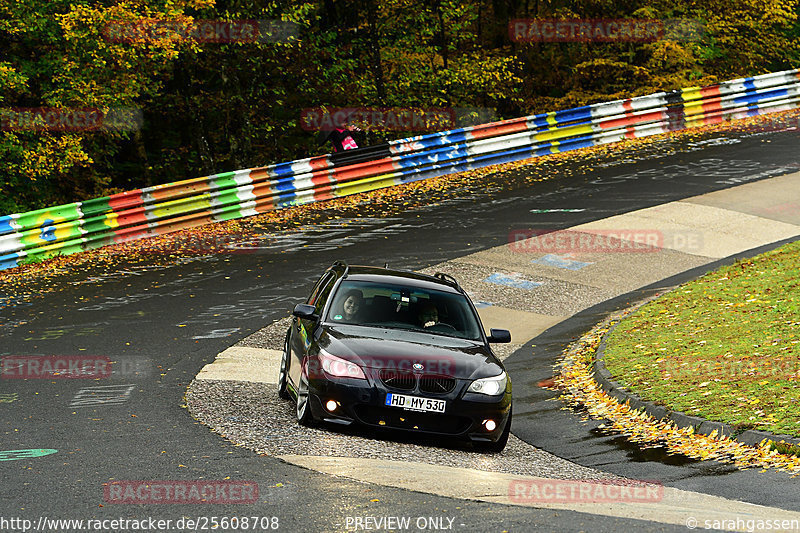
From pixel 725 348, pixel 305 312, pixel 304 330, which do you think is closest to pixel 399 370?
pixel 305 312

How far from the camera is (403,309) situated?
10.8 meters

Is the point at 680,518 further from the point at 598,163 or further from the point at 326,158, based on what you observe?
the point at 598,163

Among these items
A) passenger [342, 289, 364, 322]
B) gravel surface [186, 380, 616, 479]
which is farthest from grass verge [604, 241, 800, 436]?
passenger [342, 289, 364, 322]

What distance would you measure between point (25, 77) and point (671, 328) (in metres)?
15.0

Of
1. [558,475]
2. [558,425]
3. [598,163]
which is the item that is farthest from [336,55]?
[558,475]

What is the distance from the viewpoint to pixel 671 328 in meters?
14.6

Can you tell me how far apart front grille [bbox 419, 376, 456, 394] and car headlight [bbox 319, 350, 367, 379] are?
1.78 ft

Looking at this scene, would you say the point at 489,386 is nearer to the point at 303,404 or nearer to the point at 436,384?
the point at 436,384

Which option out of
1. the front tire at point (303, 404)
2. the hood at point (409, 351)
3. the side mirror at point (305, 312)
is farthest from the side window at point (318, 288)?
the front tire at point (303, 404)

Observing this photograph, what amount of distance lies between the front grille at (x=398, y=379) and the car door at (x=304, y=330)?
3.34 feet

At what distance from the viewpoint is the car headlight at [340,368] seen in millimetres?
9547

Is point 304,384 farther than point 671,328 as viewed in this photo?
No

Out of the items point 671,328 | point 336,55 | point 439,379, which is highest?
point 336,55

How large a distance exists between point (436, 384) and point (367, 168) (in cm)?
1582
